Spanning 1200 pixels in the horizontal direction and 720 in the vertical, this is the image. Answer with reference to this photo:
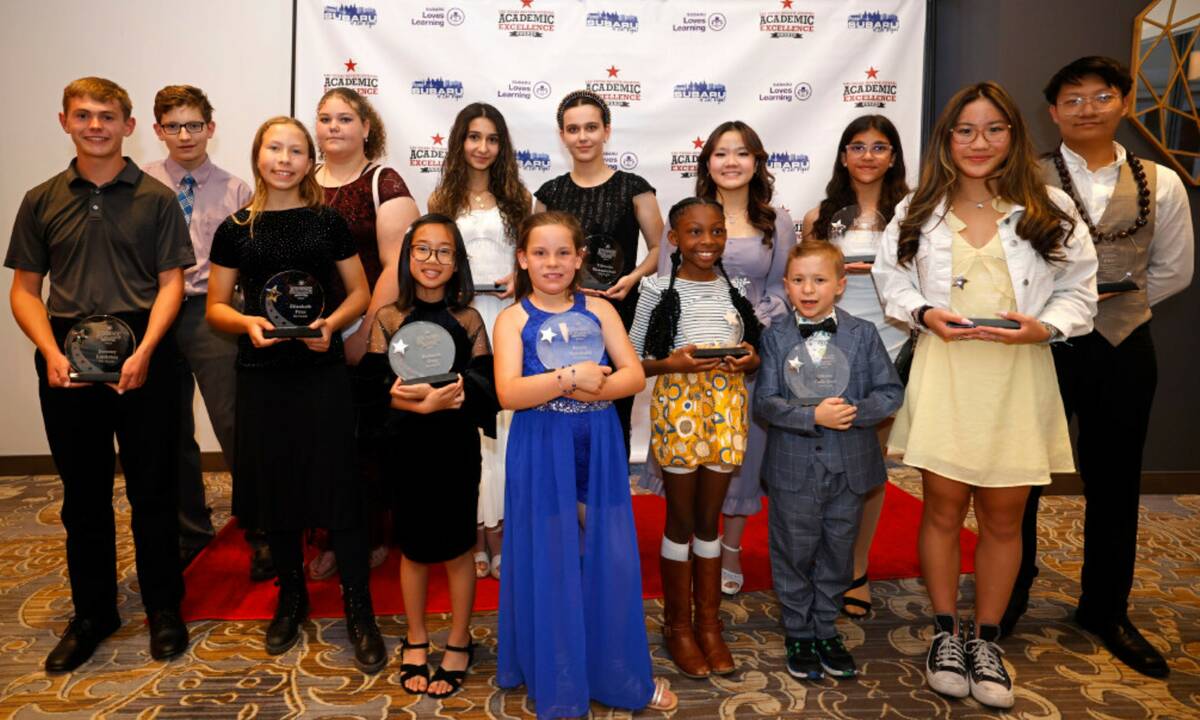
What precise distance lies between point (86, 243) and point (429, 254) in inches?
50.6

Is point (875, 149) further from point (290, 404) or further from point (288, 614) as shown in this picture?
point (288, 614)

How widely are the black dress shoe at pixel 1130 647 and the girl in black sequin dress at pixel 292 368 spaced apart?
8.90 ft

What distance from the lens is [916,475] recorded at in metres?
5.13

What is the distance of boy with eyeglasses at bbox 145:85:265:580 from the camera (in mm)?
3414

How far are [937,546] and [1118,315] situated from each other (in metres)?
1.08

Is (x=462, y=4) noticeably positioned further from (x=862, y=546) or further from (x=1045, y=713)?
(x=1045, y=713)

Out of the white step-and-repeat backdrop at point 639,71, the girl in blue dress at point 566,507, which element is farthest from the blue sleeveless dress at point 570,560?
the white step-and-repeat backdrop at point 639,71

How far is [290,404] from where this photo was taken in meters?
2.66

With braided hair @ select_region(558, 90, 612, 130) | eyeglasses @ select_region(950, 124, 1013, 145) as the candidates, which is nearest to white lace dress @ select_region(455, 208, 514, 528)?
braided hair @ select_region(558, 90, 612, 130)

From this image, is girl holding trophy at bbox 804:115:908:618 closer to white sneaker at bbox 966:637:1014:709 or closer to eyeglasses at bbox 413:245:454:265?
white sneaker at bbox 966:637:1014:709

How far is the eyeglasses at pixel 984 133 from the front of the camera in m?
2.46

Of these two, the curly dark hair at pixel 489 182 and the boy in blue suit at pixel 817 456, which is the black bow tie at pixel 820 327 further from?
the curly dark hair at pixel 489 182

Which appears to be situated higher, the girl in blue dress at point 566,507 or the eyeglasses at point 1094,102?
the eyeglasses at point 1094,102

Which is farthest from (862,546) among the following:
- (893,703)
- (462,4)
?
(462,4)
